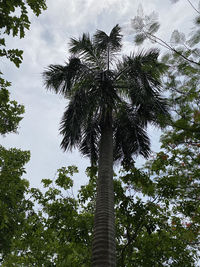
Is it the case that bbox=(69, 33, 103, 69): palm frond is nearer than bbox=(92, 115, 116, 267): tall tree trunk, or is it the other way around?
bbox=(92, 115, 116, 267): tall tree trunk

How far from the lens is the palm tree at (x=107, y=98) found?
21.0 ft

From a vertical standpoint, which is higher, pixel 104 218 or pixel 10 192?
pixel 10 192

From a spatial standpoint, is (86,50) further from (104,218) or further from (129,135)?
(104,218)

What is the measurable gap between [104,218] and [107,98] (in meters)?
3.57

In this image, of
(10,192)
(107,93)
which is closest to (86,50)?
(107,93)

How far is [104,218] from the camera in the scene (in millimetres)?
4203

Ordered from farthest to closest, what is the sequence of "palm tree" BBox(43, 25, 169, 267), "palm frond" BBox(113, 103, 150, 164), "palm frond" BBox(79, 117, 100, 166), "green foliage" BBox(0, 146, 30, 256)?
"palm frond" BBox(79, 117, 100, 166) < "palm frond" BBox(113, 103, 150, 164) < "palm tree" BBox(43, 25, 169, 267) < "green foliage" BBox(0, 146, 30, 256)

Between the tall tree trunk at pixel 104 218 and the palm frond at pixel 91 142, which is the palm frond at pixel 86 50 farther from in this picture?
the tall tree trunk at pixel 104 218

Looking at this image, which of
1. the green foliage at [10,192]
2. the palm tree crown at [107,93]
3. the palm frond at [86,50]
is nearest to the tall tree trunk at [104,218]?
the palm tree crown at [107,93]

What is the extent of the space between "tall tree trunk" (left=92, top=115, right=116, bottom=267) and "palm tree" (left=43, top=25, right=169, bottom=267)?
33mm

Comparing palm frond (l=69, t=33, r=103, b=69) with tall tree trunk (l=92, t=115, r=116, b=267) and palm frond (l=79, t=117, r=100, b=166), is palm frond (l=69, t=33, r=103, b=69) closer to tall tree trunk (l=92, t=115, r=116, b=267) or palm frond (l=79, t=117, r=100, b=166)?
palm frond (l=79, t=117, r=100, b=166)

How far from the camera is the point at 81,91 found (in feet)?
21.4

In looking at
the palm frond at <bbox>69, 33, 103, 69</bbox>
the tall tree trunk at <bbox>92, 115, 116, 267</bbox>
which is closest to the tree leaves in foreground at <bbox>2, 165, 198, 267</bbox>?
the tall tree trunk at <bbox>92, 115, 116, 267</bbox>

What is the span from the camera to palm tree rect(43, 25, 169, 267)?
641 cm
